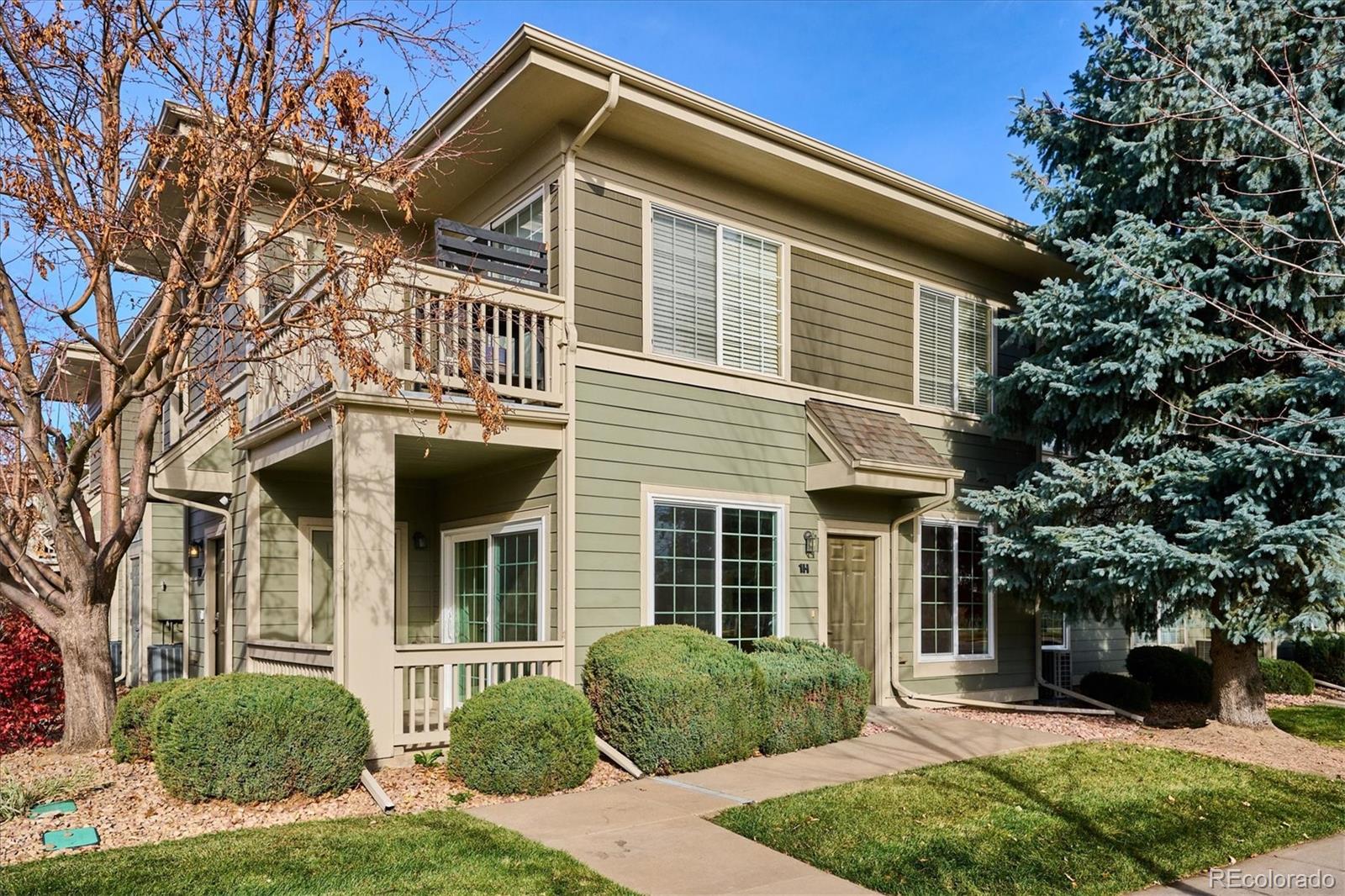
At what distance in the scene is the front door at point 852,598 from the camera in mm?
10992

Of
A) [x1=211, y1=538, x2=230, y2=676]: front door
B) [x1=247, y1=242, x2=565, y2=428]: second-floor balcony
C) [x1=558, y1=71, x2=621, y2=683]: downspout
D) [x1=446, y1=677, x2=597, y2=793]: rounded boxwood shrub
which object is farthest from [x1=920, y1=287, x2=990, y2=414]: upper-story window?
[x1=211, y1=538, x2=230, y2=676]: front door

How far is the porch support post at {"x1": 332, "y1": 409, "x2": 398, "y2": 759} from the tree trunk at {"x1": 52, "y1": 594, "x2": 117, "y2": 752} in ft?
9.58

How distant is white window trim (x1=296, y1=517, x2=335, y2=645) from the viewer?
1000 cm

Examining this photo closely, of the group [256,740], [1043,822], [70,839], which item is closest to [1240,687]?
[1043,822]

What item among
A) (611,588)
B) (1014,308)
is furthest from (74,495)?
(1014,308)

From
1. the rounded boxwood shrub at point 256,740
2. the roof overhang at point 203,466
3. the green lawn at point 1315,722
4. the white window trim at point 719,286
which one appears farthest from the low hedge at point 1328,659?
the roof overhang at point 203,466

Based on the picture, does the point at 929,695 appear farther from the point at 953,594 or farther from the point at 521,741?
the point at 521,741

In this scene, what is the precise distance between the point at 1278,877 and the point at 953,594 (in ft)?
22.5

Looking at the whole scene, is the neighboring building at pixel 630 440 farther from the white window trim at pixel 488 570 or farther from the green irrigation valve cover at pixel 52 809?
the green irrigation valve cover at pixel 52 809

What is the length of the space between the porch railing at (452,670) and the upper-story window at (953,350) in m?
6.40

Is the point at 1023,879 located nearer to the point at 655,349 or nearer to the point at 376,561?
the point at 376,561

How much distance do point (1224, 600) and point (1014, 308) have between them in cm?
534

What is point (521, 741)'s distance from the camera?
23.0ft

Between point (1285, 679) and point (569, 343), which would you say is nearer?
point (569, 343)
